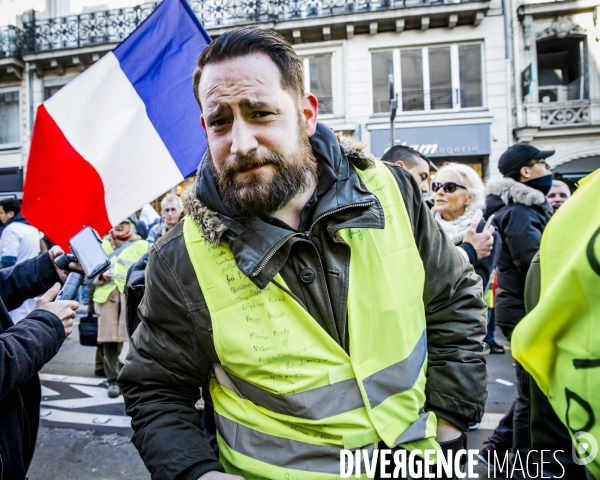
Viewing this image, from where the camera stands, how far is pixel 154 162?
2.66 m

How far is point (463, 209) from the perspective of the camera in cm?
315

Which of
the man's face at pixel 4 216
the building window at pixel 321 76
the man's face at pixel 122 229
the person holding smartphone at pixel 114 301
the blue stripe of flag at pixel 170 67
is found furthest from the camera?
the building window at pixel 321 76

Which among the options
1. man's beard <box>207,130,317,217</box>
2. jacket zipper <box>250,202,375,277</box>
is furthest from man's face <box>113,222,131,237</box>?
jacket zipper <box>250,202,375,277</box>

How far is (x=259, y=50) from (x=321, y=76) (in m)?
12.7

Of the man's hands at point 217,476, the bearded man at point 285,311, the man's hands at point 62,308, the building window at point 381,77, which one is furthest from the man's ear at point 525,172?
the building window at point 381,77

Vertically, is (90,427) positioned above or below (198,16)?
below

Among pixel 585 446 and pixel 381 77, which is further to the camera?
pixel 381 77

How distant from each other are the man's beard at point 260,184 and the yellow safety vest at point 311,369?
0.54 feet

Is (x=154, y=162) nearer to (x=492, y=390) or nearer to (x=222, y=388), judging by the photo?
(x=222, y=388)

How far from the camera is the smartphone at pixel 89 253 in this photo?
1.89 metres

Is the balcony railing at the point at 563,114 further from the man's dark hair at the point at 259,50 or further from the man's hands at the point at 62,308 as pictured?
the man's hands at the point at 62,308

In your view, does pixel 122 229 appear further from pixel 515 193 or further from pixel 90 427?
pixel 515 193

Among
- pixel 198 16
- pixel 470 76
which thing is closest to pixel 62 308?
pixel 470 76

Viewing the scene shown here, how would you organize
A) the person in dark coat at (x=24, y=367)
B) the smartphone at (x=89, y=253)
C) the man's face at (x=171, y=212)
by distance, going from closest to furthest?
the person in dark coat at (x=24, y=367) < the smartphone at (x=89, y=253) < the man's face at (x=171, y=212)
